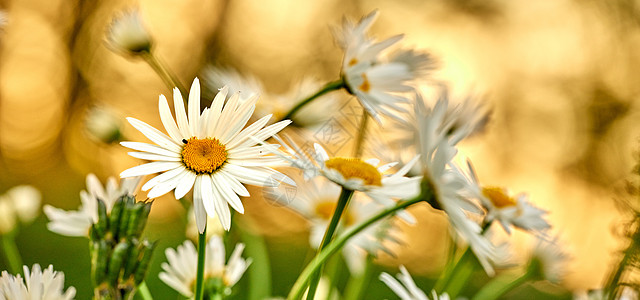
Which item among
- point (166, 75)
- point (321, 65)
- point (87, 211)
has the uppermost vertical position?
point (321, 65)

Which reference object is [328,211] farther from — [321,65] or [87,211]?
[321,65]

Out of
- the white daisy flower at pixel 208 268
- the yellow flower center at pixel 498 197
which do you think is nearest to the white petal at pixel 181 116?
the white daisy flower at pixel 208 268

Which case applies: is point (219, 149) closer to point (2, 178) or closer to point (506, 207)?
point (506, 207)

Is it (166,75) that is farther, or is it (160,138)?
(166,75)

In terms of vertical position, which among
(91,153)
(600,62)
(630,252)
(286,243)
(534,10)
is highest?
(534,10)

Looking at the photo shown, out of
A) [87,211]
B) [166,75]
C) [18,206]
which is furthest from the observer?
[18,206]

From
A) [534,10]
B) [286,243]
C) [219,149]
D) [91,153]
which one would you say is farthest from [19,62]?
[219,149]

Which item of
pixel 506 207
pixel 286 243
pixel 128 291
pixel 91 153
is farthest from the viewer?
pixel 91 153

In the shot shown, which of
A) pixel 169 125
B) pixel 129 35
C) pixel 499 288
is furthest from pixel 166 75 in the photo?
pixel 499 288
